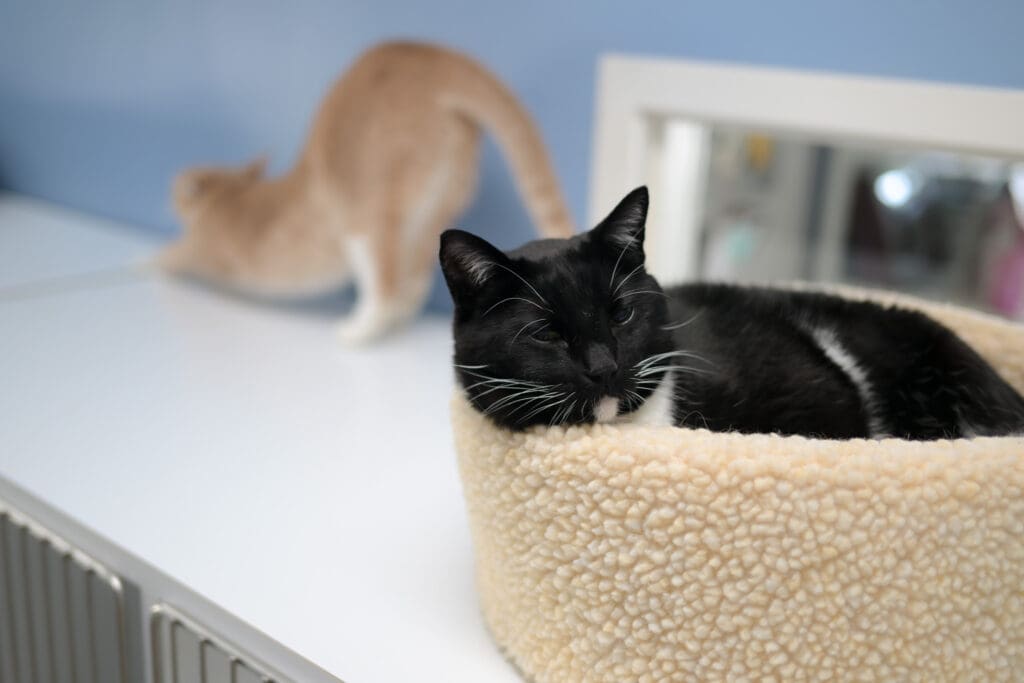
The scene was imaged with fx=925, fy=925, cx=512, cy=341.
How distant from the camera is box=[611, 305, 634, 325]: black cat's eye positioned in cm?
59

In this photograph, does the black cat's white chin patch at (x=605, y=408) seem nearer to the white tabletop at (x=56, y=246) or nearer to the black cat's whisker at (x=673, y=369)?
the black cat's whisker at (x=673, y=369)

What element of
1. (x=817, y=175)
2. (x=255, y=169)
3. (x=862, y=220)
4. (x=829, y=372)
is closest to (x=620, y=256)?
(x=829, y=372)

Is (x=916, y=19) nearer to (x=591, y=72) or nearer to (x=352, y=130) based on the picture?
(x=591, y=72)

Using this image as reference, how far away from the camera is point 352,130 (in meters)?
1.15

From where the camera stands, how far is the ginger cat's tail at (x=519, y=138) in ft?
3.52

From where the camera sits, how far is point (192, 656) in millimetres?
711

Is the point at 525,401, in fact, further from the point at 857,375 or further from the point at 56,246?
the point at 56,246

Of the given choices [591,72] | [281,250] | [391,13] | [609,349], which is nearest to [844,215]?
[591,72]

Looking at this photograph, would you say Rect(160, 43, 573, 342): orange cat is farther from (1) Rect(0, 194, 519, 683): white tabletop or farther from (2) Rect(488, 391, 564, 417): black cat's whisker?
(2) Rect(488, 391, 564, 417): black cat's whisker

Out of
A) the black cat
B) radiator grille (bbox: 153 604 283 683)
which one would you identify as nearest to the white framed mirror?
the black cat

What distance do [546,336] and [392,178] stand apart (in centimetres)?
60

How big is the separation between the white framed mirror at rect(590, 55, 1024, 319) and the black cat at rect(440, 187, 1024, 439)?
23cm

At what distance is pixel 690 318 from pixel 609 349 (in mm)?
161

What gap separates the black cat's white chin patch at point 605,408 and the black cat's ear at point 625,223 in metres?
0.10
